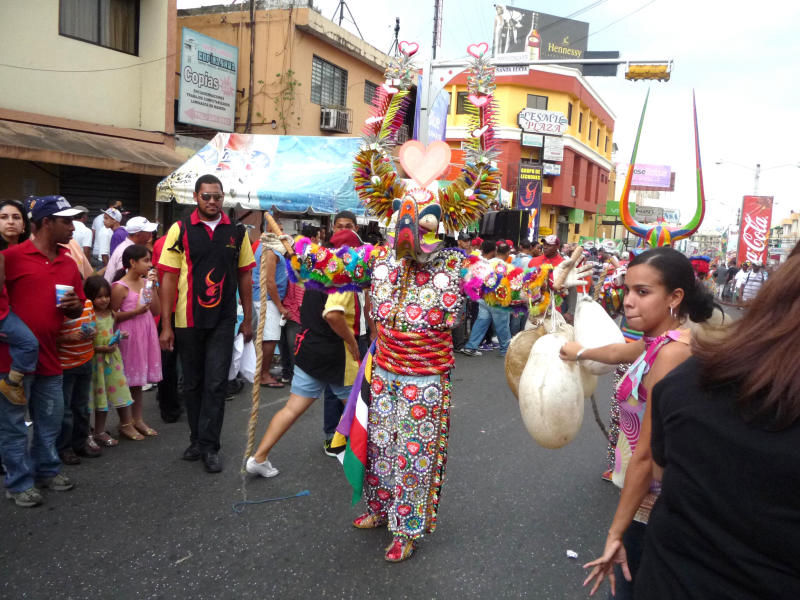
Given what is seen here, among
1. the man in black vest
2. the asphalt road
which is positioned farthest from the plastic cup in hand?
the asphalt road

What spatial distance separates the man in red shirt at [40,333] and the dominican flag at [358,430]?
1.83m

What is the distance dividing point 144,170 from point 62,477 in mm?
8094

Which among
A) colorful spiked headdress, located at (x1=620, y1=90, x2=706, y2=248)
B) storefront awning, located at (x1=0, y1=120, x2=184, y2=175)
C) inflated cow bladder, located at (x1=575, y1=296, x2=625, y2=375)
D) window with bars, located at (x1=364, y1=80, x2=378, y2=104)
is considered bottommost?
inflated cow bladder, located at (x1=575, y1=296, x2=625, y2=375)

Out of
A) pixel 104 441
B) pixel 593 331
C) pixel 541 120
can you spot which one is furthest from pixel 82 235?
pixel 541 120

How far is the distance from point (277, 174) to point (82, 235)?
9.70ft

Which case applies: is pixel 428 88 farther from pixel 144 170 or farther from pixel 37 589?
pixel 37 589

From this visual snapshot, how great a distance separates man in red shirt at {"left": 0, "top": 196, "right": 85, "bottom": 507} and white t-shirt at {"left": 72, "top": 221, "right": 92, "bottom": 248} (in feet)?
16.2

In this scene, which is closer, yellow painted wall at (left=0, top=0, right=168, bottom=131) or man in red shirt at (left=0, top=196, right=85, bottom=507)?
man in red shirt at (left=0, top=196, right=85, bottom=507)

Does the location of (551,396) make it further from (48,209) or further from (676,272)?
(48,209)

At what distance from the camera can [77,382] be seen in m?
4.05

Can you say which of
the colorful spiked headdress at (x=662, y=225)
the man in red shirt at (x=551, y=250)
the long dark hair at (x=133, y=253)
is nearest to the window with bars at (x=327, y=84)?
Answer: the man in red shirt at (x=551, y=250)

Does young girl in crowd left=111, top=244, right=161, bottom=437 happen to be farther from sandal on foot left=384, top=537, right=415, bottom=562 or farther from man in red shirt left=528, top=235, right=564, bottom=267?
man in red shirt left=528, top=235, right=564, bottom=267

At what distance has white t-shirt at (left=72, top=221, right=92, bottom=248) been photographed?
8.05 m

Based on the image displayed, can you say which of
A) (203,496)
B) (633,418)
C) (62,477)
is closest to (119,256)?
(62,477)
